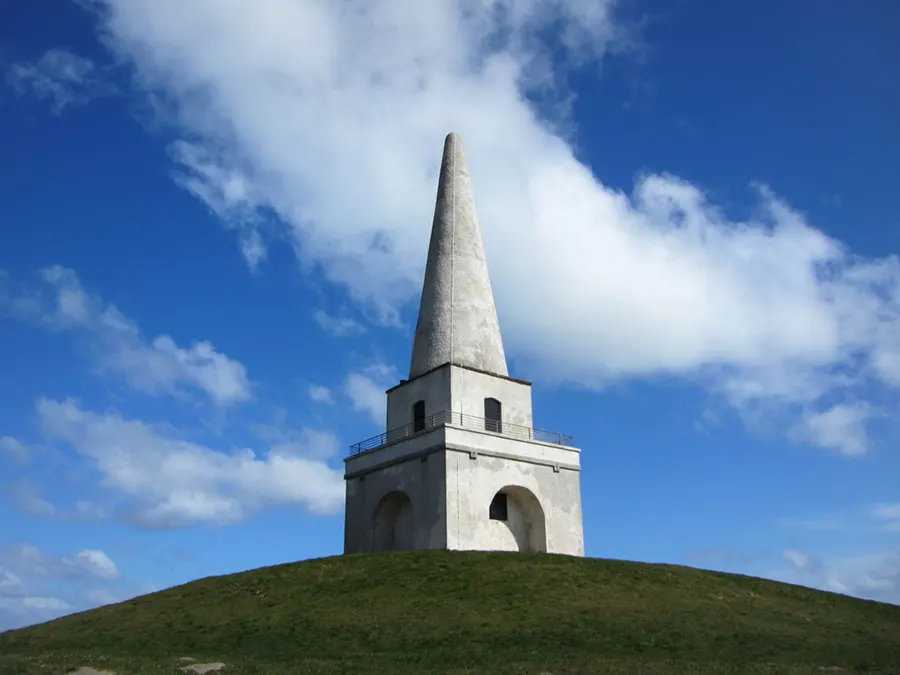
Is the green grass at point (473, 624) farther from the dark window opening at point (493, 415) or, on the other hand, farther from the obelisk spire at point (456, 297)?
the obelisk spire at point (456, 297)

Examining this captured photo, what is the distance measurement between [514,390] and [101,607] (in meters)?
15.8

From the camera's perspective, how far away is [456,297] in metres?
33.4

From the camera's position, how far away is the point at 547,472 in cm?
3192

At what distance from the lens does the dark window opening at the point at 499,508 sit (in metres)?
31.4

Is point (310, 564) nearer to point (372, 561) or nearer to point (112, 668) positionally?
point (372, 561)

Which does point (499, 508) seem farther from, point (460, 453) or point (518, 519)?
point (460, 453)

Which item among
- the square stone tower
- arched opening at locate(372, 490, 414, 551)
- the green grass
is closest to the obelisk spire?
the square stone tower

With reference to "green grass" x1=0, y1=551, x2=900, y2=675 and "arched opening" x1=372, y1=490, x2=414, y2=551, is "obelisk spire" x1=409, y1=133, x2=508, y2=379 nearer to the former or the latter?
"arched opening" x1=372, y1=490, x2=414, y2=551

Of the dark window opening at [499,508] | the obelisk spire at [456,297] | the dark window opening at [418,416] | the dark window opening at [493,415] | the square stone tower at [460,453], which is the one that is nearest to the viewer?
the square stone tower at [460,453]

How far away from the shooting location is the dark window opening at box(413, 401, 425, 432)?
3238 cm

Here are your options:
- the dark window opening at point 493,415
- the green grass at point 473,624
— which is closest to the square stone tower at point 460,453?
the dark window opening at point 493,415

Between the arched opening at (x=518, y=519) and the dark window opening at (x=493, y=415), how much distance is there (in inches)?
89.7

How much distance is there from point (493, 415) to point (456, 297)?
4.71m

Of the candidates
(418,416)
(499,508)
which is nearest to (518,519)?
(499,508)
